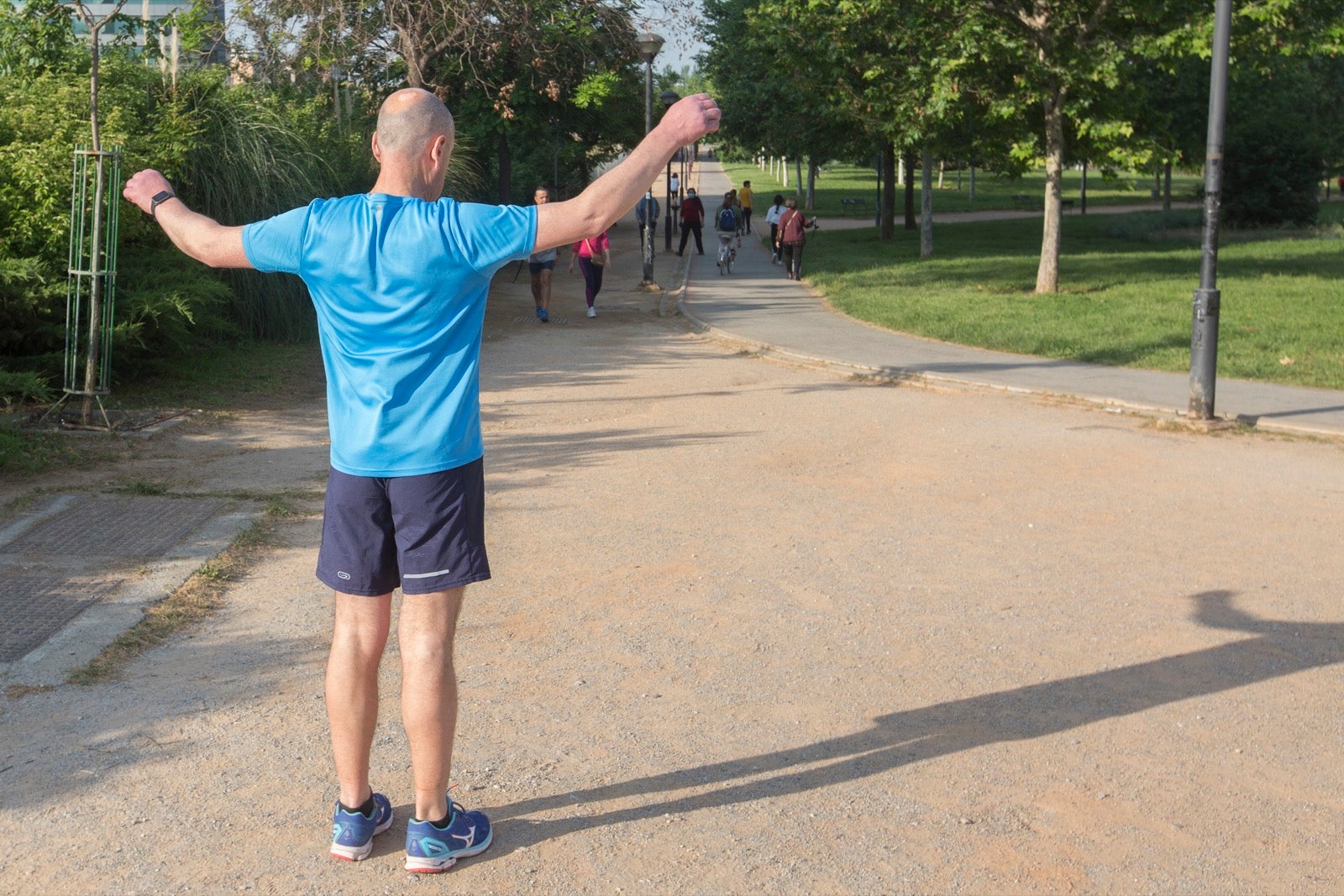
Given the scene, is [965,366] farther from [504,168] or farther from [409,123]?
[504,168]

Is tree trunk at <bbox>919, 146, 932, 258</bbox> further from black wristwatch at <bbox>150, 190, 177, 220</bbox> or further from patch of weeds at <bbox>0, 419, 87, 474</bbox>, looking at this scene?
black wristwatch at <bbox>150, 190, 177, 220</bbox>

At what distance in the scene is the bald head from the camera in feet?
11.1

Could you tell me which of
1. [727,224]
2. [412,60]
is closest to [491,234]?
[412,60]

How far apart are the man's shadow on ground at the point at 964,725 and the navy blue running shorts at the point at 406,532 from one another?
0.80 meters

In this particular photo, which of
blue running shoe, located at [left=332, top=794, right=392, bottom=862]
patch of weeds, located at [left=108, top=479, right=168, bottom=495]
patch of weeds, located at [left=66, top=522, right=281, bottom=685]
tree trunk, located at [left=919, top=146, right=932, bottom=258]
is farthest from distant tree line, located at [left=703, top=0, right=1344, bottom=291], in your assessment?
blue running shoe, located at [left=332, top=794, right=392, bottom=862]

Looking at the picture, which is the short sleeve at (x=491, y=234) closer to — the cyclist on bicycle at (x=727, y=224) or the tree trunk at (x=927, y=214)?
the cyclist on bicycle at (x=727, y=224)

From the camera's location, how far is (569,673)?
5070mm

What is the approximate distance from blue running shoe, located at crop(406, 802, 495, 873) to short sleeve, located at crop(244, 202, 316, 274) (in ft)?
4.90

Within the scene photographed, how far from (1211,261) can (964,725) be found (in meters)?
7.13

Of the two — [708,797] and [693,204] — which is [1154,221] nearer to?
[693,204]

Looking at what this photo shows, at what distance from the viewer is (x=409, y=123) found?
3.39 meters

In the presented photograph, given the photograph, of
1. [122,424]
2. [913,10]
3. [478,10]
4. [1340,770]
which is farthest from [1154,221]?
[1340,770]

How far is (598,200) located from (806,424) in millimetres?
7499

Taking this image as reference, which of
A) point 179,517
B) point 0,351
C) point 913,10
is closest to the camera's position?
point 179,517
